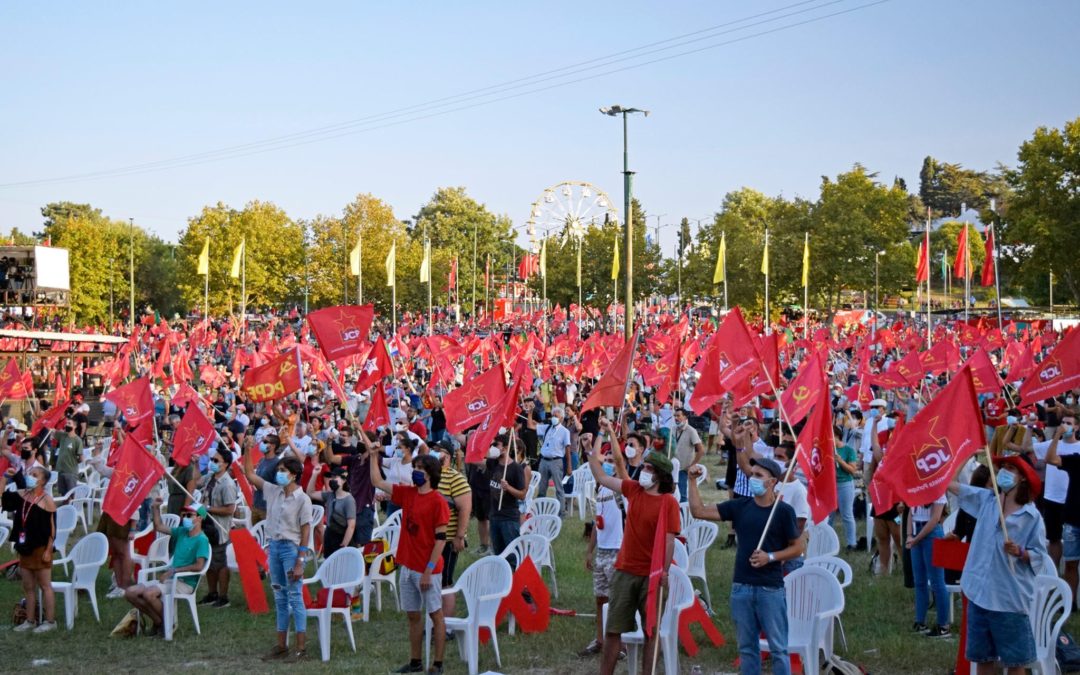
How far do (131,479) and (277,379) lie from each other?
402 cm

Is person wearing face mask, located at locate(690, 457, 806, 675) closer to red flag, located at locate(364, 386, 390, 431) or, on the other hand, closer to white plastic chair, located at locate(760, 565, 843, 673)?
white plastic chair, located at locate(760, 565, 843, 673)

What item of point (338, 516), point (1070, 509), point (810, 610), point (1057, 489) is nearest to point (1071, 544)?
point (1070, 509)

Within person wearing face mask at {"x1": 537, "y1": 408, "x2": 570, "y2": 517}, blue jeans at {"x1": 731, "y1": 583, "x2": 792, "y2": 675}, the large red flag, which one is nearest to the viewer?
blue jeans at {"x1": 731, "y1": 583, "x2": 792, "y2": 675}

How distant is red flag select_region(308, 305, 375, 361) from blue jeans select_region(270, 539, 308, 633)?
338cm

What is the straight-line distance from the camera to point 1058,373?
39.0 feet

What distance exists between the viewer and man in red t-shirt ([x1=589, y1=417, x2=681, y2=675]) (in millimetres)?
7121

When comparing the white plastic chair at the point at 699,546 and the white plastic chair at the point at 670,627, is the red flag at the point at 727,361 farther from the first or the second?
the white plastic chair at the point at 670,627

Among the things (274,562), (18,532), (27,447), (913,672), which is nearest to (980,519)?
(913,672)

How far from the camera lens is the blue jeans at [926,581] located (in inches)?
350

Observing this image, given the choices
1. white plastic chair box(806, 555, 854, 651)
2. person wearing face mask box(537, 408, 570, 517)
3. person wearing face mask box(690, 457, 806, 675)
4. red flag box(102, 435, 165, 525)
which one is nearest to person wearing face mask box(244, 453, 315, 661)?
red flag box(102, 435, 165, 525)

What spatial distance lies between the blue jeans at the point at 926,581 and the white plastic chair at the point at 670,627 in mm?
2180

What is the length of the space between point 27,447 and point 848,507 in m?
9.74

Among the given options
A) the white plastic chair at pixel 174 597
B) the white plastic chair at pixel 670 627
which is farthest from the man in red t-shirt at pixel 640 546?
the white plastic chair at pixel 174 597

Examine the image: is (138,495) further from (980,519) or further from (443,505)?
(980,519)
